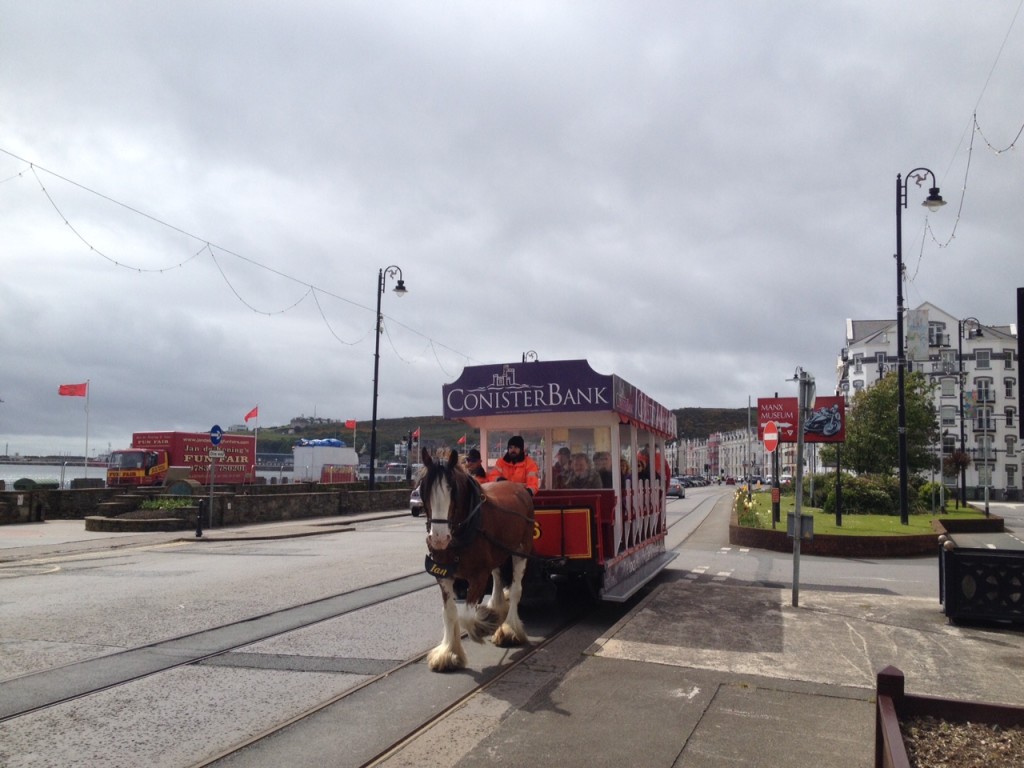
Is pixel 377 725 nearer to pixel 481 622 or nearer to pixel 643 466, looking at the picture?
Result: pixel 481 622

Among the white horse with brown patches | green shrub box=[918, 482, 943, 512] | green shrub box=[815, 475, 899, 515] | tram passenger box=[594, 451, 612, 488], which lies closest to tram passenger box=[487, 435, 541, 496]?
tram passenger box=[594, 451, 612, 488]

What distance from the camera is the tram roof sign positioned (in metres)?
10.3

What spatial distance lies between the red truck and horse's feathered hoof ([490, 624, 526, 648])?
36.2 m

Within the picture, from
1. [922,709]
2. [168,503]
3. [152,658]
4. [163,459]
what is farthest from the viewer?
[163,459]

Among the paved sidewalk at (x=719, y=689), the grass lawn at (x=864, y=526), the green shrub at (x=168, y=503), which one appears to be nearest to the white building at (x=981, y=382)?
the grass lawn at (x=864, y=526)

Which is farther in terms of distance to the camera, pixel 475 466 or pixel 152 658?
pixel 475 466

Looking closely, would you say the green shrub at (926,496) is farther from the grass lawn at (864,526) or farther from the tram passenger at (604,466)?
the tram passenger at (604,466)

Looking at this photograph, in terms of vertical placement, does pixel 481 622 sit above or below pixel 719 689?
above

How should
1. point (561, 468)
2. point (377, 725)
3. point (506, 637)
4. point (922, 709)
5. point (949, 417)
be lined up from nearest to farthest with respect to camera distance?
point (922, 709), point (377, 725), point (506, 637), point (561, 468), point (949, 417)

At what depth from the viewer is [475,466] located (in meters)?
10.4

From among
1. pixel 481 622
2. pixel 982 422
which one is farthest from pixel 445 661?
pixel 982 422

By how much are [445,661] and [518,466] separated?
3.36 m

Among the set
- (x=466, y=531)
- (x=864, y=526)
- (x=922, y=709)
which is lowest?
(x=864, y=526)

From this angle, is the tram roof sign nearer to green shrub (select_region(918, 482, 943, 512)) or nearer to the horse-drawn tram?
the horse-drawn tram
